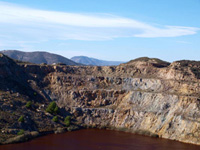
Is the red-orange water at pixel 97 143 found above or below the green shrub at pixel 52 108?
below

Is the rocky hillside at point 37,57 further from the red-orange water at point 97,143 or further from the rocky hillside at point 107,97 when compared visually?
the red-orange water at point 97,143

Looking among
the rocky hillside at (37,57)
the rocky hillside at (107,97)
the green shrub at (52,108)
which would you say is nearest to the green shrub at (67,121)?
the rocky hillside at (107,97)

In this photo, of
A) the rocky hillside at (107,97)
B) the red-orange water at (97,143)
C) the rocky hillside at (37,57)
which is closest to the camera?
the red-orange water at (97,143)

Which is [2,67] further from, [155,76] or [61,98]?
[155,76]

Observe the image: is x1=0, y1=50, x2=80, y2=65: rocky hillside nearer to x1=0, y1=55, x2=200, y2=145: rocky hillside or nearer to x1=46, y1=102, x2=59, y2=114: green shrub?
x1=0, y1=55, x2=200, y2=145: rocky hillside

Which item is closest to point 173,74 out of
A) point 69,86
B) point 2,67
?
point 69,86

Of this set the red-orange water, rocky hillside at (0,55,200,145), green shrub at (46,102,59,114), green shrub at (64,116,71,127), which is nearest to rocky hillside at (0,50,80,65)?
rocky hillside at (0,55,200,145)
